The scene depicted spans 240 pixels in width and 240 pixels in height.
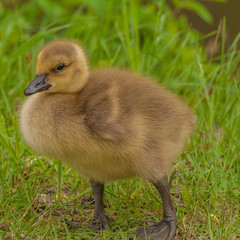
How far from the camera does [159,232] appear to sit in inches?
100

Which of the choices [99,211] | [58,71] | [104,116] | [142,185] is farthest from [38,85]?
[142,185]

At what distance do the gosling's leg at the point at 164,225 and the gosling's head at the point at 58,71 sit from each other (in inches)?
22.7

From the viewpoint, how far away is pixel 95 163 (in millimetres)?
2334

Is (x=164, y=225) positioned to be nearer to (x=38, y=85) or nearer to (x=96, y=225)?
(x=96, y=225)

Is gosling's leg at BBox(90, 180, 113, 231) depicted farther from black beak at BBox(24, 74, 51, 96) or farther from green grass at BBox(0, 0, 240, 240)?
black beak at BBox(24, 74, 51, 96)

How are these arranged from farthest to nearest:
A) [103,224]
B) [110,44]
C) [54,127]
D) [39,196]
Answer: [110,44] < [39,196] < [103,224] < [54,127]

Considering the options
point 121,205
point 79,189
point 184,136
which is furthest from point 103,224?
point 184,136

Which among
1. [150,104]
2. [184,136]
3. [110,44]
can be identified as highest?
[150,104]

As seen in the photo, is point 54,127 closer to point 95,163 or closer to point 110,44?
point 95,163

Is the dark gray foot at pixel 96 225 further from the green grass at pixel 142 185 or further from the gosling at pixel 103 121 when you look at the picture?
the gosling at pixel 103 121

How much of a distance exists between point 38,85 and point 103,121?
37 centimetres

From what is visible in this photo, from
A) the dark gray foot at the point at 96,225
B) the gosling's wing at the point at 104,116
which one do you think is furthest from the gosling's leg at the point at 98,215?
the gosling's wing at the point at 104,116

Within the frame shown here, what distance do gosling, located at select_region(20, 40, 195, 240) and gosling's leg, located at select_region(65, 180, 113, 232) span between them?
0.12 m

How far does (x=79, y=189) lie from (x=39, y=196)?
0.21 m
